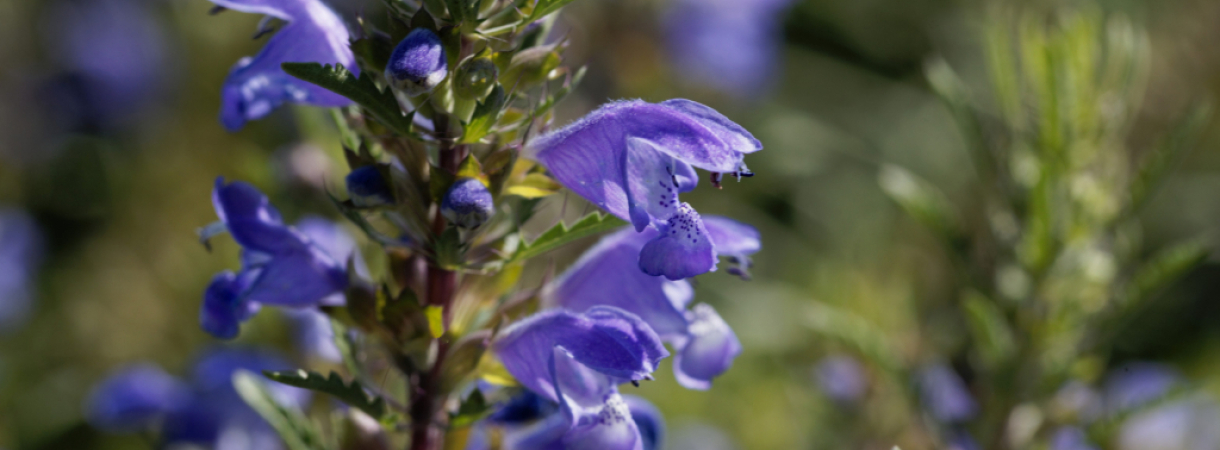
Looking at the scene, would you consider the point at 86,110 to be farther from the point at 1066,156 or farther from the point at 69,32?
the point at 1066,156

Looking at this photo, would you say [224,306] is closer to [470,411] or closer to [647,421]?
[470,411]

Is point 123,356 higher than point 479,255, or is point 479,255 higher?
point 479,255

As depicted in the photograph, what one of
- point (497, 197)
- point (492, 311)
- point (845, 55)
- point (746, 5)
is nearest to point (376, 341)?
point (492, 311)

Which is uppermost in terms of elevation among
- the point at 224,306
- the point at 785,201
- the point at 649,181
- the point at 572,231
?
the point at 785,201

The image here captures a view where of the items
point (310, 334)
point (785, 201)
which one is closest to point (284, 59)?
point (310, 334)

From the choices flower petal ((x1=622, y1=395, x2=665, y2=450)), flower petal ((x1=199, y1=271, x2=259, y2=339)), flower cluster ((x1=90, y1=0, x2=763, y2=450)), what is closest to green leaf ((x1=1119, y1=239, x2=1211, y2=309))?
flower cluster ((x1=90, y1=0, x2=763, y2=450))

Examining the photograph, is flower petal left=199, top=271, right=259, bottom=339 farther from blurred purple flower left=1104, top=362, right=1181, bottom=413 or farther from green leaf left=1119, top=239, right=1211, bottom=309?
blurred purple flower left=1104, top=362, right=1181, bottom=413

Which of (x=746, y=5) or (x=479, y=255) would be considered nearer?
(x=479, y=255)
